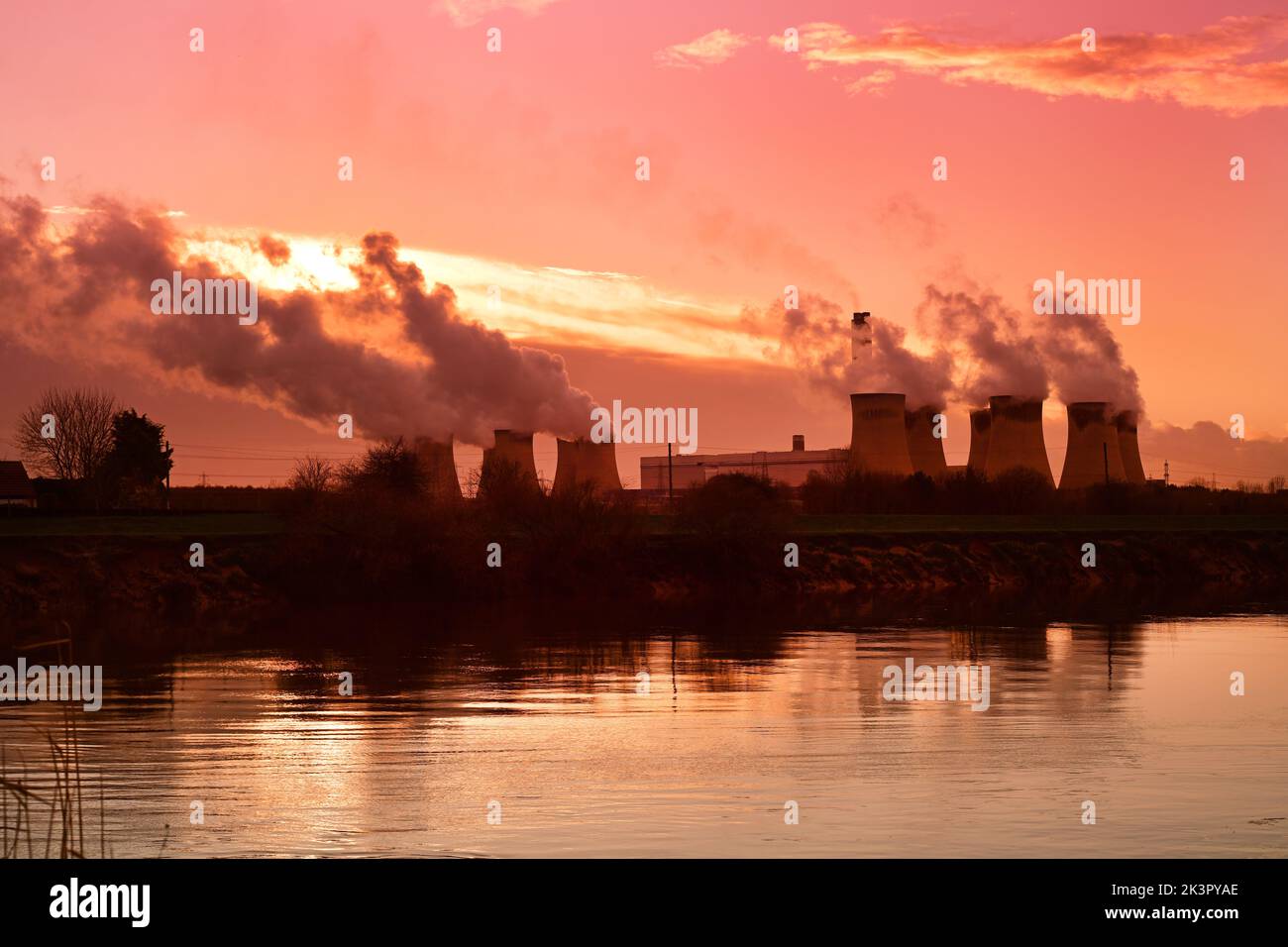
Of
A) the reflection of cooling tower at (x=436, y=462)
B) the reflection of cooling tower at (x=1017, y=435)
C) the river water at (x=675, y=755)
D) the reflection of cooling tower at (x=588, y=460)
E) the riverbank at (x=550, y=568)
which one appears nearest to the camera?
the river water at (x=675, y=755)

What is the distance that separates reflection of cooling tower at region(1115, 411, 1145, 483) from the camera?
306ft

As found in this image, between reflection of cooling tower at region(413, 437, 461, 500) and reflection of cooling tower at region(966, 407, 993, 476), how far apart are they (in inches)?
1524

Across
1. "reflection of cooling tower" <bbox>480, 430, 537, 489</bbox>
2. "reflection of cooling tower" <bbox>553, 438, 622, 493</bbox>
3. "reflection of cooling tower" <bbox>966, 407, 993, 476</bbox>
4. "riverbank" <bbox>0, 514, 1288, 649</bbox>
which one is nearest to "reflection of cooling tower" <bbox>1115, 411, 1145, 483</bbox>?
"reflection of cooling tower" <bbox>966, 407, 993, 476</bbox>

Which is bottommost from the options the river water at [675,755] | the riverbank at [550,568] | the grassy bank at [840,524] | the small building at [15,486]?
the river water at [675,755]

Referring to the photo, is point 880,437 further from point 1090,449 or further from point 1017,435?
point 1090,449

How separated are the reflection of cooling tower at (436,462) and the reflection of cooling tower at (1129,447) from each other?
4374cm

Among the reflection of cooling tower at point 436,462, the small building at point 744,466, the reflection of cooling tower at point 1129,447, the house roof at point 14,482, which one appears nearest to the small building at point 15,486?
the house roof at point 14,482

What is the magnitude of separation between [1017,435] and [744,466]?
29.7m

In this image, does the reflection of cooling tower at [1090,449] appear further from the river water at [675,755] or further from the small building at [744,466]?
the river water at [675,755]

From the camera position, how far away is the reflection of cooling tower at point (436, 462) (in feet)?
220

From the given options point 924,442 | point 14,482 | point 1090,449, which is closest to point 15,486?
point 14,482

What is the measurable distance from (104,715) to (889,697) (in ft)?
36.6

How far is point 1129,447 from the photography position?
9438 centimetres
